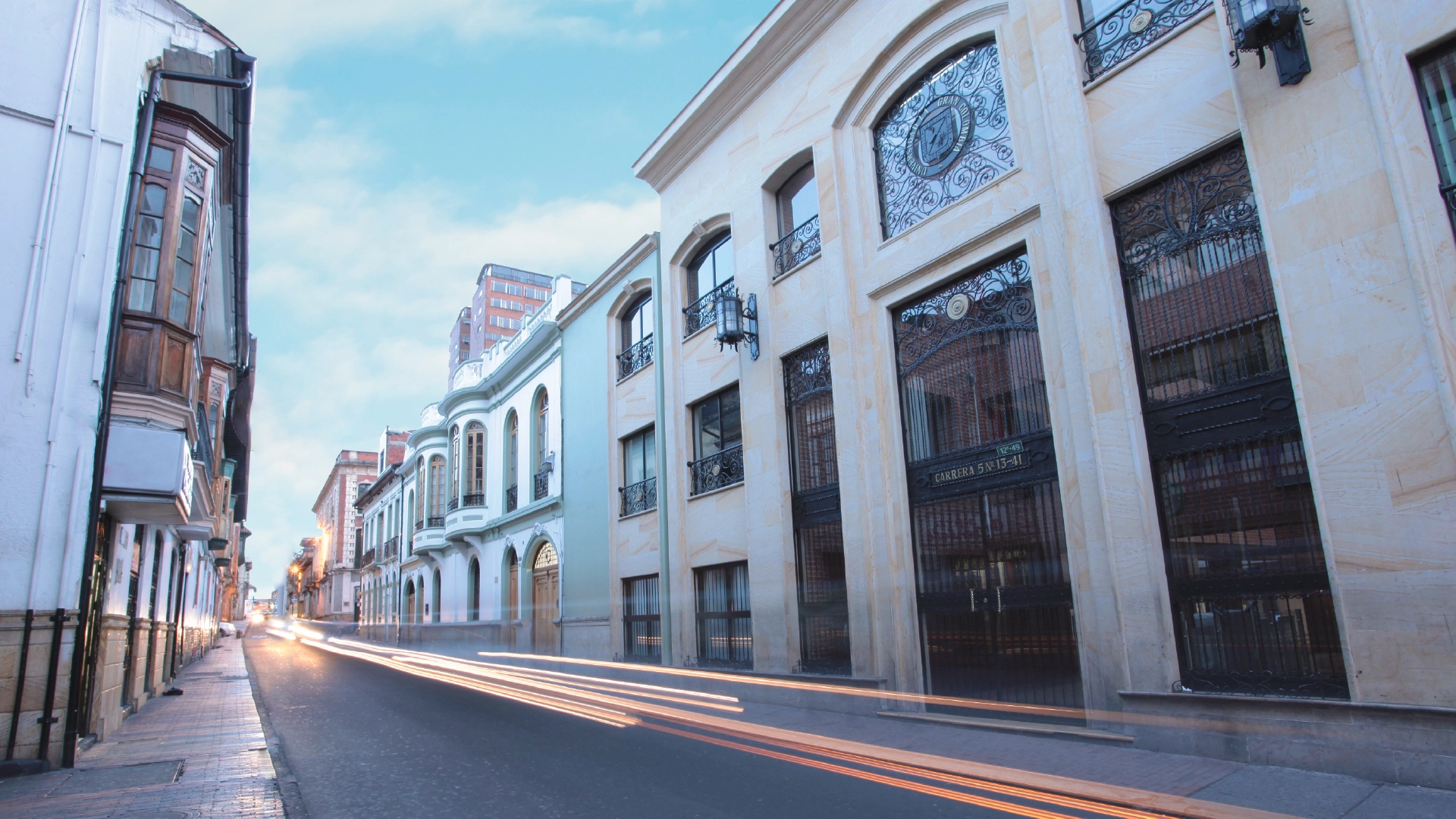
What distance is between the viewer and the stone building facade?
6.06 metres

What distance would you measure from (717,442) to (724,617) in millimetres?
3050

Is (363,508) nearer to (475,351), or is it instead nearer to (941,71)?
(475,351)

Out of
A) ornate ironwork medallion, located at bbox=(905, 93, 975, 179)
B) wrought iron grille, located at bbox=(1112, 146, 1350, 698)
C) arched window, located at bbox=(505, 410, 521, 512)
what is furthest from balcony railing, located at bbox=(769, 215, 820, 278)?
arched window, located at bbox=(505, 410, 521, 512)

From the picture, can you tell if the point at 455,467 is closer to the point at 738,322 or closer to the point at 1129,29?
the point at 738,322

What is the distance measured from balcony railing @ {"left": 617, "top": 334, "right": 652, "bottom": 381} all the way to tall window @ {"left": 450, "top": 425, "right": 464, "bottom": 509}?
→ 444 inches

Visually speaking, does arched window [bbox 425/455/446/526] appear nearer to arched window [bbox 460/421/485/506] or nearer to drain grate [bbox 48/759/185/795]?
arched window [bbox 460/421/485/506]

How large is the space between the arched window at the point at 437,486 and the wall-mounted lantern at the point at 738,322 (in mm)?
21790

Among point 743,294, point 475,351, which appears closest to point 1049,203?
point 743,294

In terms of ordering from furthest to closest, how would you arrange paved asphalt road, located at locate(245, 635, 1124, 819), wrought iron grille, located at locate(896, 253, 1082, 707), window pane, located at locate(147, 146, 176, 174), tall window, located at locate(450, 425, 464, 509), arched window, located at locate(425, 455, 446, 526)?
arched window, located at locate(425, 455, 446, 526) → tall window, located at locate(450, 425, 464, 509) → window pane, located at locate(147, 146, 176, 174) → wrought iron grille, located at locate(896, 253, 1082, 707) → paved asphalt road, located at locate(245, 635, 1124, 819)

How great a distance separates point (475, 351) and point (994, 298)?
87079mm

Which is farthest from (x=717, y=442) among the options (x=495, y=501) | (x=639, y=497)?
(x=495, y=501)

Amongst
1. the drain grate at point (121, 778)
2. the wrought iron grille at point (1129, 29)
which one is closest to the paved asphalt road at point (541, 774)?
the drain grate at point (121, 778)

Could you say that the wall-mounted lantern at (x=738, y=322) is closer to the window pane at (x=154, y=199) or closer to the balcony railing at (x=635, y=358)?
the balcony railing at (x=635, y=358)

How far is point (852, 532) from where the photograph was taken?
1096 cm
